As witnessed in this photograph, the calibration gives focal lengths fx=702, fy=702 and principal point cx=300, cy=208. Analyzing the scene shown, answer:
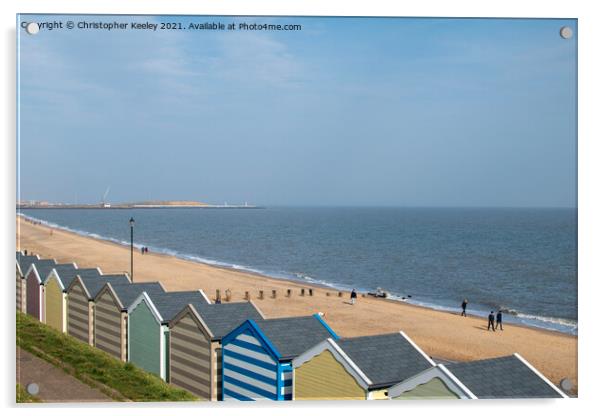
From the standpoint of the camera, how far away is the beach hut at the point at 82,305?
1073cm

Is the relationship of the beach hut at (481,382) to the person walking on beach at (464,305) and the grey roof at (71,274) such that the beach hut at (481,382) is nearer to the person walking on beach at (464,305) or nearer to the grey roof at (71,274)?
the person walking on beach at (464,305)

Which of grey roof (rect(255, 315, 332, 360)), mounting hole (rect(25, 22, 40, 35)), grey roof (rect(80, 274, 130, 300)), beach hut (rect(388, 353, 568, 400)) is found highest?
mounting hole (rect(25, 22, 40, 35))

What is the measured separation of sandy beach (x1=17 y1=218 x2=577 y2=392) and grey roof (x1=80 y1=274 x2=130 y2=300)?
679mm

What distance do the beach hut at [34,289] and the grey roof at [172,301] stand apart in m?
2.15

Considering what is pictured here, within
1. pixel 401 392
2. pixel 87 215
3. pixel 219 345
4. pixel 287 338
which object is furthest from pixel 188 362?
pixel 87 215

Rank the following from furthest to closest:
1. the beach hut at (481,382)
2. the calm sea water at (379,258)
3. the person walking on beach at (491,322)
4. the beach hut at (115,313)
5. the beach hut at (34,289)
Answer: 1. the person walking on beach at (491,322)
2. the calm sea water at (379,258)
3. the beach hut at (34,289)
4. the beach hut at (115,313)
5. the beach hut at (481,382)

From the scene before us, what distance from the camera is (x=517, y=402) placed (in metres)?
8.88

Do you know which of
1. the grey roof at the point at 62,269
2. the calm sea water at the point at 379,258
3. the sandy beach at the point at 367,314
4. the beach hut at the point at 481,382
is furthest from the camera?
the calm sea water at the point at 379,258

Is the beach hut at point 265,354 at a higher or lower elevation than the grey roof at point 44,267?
lower

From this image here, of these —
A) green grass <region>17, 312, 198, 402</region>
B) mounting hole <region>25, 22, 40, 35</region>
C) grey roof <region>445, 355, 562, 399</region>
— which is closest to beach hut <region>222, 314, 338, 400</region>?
green grass <region>17, 312, 198, 402</region>

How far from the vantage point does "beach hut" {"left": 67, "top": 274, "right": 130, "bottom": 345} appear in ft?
35.2

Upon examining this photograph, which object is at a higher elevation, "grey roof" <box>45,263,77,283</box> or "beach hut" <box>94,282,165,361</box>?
"grey roof" <box>45,263,77,283</box>

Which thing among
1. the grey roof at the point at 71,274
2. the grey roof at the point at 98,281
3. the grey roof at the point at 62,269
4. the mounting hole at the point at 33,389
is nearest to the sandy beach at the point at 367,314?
the grey roof at the point at 62,269

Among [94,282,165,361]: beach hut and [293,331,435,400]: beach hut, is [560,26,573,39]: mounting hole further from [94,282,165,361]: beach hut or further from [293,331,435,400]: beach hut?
[94,282,165,361]: beach hut
